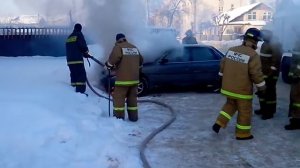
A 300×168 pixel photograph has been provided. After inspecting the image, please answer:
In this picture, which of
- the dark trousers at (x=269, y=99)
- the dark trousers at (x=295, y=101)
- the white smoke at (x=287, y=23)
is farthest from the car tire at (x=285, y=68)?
the dark trousers at (x=295, y=101)

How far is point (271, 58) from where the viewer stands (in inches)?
315

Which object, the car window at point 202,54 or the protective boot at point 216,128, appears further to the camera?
the car window at point 202,54

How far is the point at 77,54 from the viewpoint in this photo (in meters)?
9.53

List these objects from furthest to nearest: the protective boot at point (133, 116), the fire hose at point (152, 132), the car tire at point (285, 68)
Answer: the car tire at point (285, 68)
the protective boot at point (133, 116)
the fire hose at point (152, 132)

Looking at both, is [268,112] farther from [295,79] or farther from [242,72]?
[242,72]

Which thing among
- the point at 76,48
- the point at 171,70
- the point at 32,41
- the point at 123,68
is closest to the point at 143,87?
the point at 171,70

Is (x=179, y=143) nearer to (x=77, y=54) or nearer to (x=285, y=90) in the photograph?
(x=77, y=54)

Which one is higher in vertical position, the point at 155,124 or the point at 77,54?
the point at 77,54

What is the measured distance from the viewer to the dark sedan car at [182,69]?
431 inches

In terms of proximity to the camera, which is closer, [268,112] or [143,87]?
[268,112]

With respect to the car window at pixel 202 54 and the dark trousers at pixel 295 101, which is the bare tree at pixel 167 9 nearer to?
the car window at pixel 202 54

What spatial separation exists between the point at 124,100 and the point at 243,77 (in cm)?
227

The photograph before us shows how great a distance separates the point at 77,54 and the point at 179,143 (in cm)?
402

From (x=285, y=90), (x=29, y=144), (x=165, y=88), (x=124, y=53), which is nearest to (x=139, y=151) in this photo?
(x=29, y=144)
